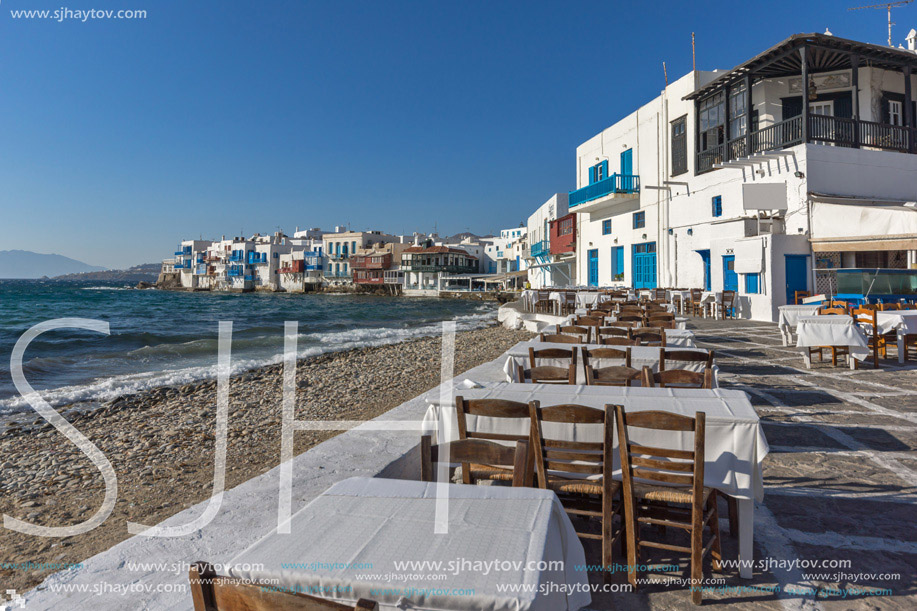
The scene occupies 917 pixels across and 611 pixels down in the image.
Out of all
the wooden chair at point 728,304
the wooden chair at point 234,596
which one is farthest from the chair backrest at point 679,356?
the wooden chair at point 728,304

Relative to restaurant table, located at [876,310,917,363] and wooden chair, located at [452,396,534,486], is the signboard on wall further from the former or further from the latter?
wooden chair, located at [452,396,534,486]

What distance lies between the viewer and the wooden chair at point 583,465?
8.59 feet

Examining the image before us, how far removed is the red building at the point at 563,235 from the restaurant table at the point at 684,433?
26.9 metres

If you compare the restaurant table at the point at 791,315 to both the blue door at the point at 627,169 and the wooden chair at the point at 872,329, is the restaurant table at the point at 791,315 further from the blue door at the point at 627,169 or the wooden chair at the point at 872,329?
the blue door at the point at 627,169

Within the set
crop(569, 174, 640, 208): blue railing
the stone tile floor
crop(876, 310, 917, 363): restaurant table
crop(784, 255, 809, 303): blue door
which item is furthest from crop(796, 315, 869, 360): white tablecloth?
crop(569, 174, 640, 208): blue railing

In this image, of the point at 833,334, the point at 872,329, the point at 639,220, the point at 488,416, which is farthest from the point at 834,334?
the point at 639,220

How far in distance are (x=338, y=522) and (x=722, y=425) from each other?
6.64 ft

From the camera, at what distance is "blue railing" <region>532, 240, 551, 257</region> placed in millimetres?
34250

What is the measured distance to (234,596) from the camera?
1.27 m

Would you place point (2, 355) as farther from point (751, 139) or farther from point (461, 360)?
point (751, 139)

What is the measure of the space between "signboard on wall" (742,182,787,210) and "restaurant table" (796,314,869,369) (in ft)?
26.2

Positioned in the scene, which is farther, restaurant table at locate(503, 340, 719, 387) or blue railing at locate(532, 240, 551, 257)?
blue railing at locate(532, 240, 551, 257)

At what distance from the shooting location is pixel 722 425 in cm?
276

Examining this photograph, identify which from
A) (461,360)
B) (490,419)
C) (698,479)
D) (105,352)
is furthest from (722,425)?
(105,352)
